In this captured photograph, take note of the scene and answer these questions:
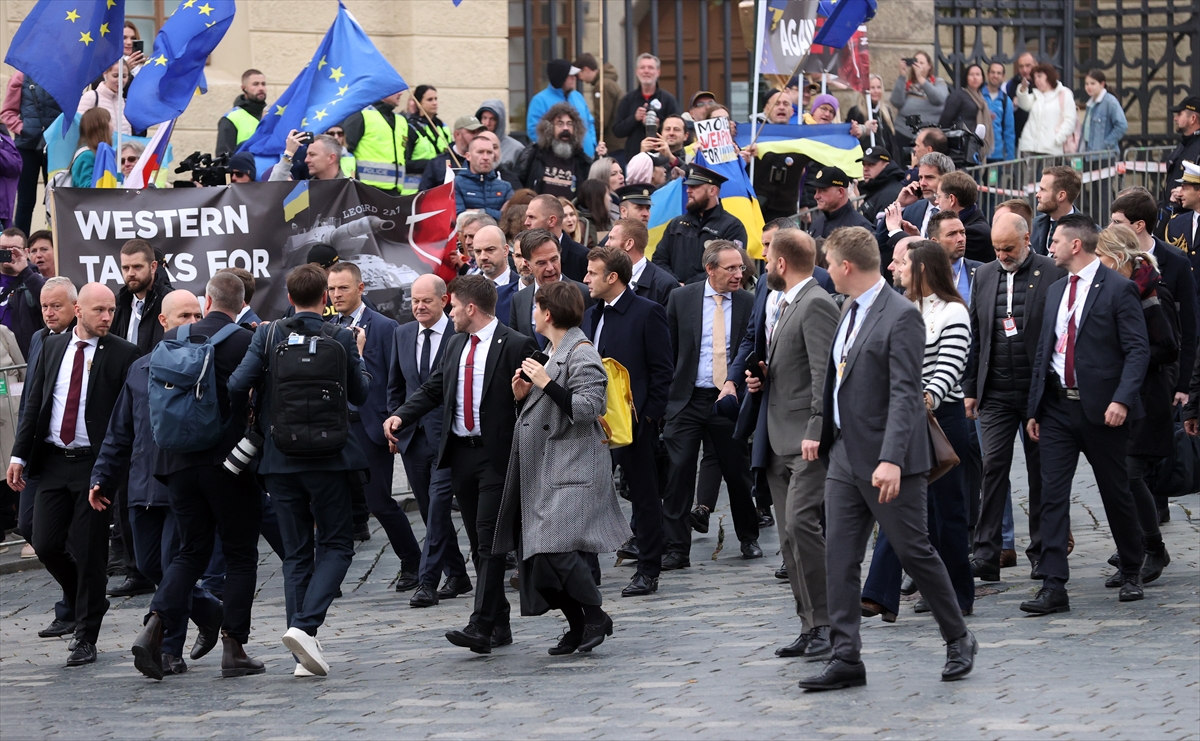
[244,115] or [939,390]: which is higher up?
[244,115]

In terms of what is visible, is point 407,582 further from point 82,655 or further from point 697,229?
point 697,229

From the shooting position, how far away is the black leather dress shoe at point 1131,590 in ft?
29.9

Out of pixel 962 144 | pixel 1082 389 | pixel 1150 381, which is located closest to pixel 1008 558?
pixel 1150 381

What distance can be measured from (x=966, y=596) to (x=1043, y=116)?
1299 centimetres

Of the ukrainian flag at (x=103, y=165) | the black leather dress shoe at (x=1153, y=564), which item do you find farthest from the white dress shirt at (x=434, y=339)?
the ukrainian flag at (x=103, y=165)

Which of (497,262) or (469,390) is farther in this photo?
(497,262)

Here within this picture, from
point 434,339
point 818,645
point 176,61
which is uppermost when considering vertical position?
point 176,61

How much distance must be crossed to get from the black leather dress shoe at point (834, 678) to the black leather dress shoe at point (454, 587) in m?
3.34

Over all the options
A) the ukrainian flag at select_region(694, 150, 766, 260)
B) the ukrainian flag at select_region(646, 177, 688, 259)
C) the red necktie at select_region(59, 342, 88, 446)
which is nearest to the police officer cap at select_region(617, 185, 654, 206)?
the ukrainian flag at select_region(646, 177, 688, 259)

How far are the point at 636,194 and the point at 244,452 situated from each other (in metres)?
5.73

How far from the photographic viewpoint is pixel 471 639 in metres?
8.48

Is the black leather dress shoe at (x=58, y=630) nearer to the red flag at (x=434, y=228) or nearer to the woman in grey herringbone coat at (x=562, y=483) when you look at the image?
the woman in grey herringbone coat at (x=562, y=483)

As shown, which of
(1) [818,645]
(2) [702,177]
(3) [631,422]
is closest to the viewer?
(1) [818,645]

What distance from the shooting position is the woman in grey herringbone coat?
27.2 ft
